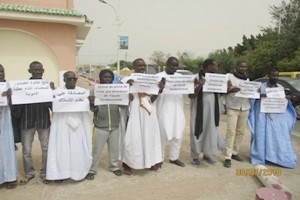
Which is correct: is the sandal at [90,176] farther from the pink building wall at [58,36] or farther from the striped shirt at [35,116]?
the pink building wall at [58,36]

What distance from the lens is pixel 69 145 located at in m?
4.52

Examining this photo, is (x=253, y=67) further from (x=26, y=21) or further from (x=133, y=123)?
(x=133, y=123)

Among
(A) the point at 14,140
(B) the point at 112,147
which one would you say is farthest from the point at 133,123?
(A) the point at 14,140

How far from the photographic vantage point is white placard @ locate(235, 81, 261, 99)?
17.9 feet

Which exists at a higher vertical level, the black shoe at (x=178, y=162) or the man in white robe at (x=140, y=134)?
the man in white robe at (x=140, y=134)

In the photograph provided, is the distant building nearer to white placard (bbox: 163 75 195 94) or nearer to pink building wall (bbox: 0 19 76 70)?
pink building wall (bbox: 0 19 76 70)

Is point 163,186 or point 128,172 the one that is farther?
point 128,172

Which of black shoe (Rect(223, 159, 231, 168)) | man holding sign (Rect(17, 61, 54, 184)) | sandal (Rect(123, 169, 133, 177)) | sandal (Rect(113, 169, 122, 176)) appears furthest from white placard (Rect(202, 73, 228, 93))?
man holding sign (Rect(17, 61, 54, 184))

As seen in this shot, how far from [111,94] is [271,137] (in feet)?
9.79

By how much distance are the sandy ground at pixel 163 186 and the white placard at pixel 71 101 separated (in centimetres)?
109

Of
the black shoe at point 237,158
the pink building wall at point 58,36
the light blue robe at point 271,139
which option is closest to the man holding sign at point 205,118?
the black shoe at point 237,158
